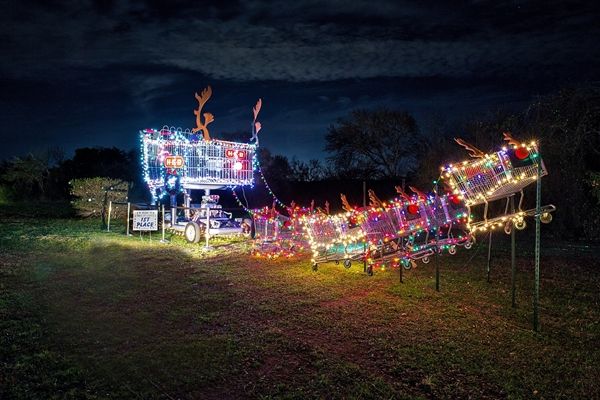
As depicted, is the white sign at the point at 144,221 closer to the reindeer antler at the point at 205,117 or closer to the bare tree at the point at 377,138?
the reindeer antler at the point at 205,117

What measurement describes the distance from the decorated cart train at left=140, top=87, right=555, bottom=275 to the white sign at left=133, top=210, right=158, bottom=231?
92cm

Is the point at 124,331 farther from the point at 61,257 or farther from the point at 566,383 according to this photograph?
the point at 61,257

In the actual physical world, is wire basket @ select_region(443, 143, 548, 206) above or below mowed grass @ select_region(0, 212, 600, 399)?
above

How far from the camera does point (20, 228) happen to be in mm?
17453

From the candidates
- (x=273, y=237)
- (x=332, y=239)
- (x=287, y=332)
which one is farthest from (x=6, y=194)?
(x=287, y=332)

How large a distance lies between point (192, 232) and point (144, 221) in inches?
66.6

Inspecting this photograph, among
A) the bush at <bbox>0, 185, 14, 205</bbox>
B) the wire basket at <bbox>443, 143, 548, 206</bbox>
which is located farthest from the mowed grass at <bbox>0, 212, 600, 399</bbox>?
the bush at <bbox>0, 185, 14, 205</bbox>

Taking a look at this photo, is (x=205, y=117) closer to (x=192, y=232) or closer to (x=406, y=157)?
(x=192, y=232)

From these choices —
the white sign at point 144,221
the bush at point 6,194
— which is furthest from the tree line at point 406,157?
the white sign at point 144,221

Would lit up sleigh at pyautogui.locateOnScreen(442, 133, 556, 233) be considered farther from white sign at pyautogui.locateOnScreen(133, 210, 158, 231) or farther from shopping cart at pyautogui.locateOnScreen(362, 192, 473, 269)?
white sign at pyautogui.locateOnScreen(133, 210, 158, 231)

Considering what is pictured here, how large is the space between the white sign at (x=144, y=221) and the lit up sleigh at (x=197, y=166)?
79cm

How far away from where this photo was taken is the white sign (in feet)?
47.9

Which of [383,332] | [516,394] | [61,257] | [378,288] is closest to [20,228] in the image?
[61,257]

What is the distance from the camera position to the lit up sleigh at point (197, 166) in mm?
14383
